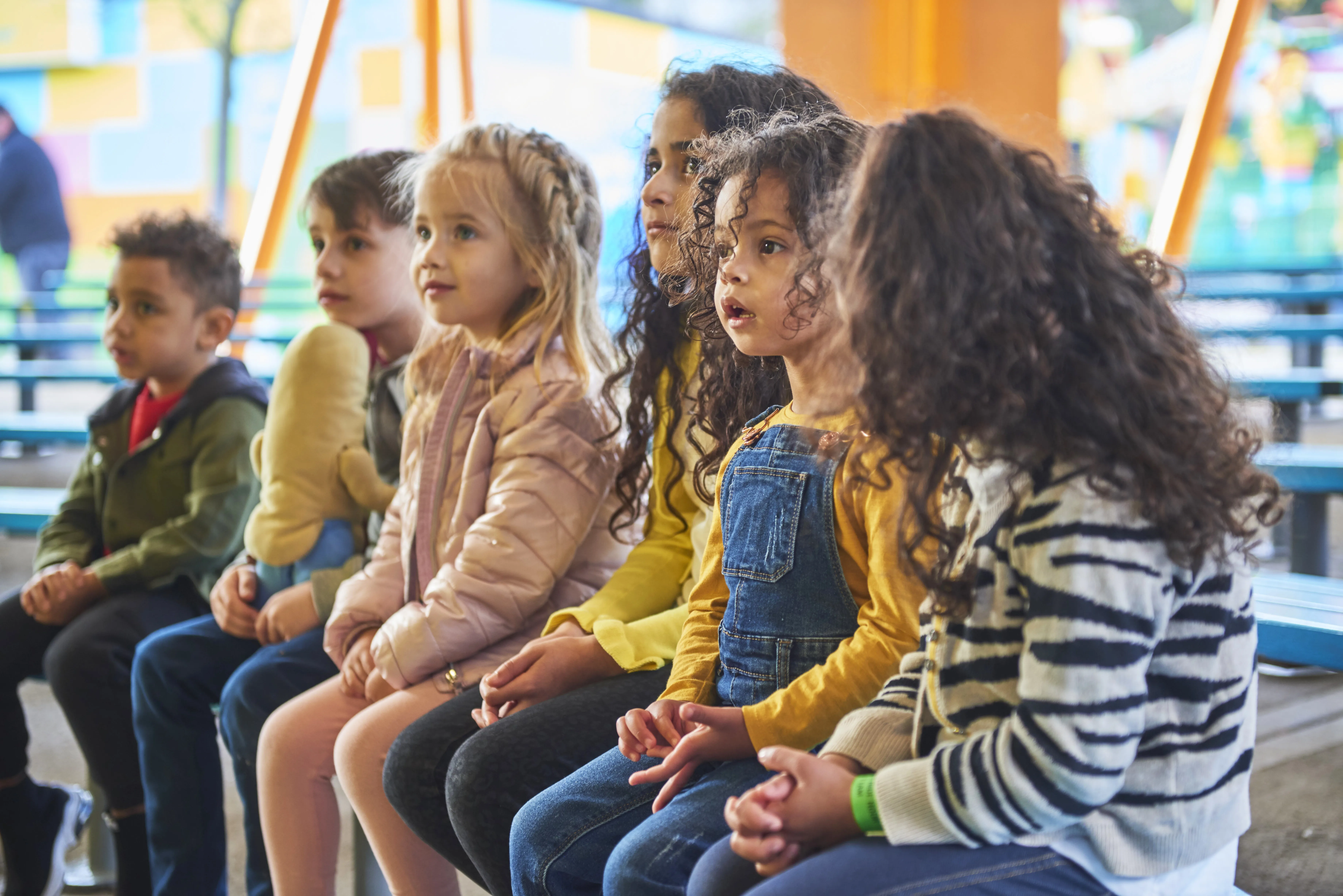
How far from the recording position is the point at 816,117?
117cm

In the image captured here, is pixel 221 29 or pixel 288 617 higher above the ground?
pixel 221 29

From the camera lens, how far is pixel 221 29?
6.76 metres

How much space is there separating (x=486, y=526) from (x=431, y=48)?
13.0 feet

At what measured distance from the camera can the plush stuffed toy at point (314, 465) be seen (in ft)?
5.42

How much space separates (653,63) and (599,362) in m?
4.49

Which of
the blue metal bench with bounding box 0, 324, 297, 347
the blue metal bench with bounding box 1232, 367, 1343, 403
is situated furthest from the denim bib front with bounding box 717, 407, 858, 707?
the blue metal bench with bounding box 0, 324, 297, 347

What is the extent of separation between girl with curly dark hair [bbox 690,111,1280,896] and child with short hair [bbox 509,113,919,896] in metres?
0.14

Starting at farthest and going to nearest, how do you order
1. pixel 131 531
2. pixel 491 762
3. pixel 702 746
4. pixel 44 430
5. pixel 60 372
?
pixel 60 372
pixel 44 430
pixel 131 531
pixel 491 762
pixel 702 746

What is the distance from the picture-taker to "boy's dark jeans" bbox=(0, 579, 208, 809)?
1.65m

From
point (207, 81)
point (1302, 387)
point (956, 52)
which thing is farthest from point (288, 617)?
point (207, 81)

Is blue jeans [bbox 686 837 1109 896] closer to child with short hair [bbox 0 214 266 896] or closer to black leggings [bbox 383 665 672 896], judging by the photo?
black leggings [bbox 383 665 672 896]

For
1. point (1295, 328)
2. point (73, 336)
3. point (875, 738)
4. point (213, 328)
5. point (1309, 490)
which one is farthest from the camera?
point (73, 336)

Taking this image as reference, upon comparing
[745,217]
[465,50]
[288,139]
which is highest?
[465,50]

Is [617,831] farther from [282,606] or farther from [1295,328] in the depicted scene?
[1295,328]
